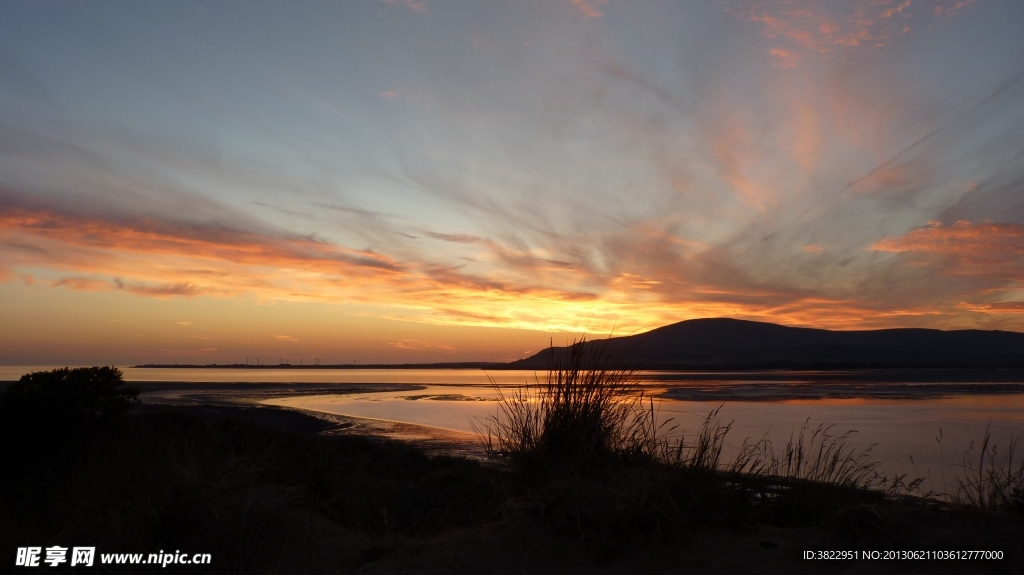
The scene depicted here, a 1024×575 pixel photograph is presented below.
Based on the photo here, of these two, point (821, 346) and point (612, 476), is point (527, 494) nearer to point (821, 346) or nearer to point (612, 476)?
point (612, 476)

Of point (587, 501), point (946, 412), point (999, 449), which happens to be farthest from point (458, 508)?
point (946, 412)

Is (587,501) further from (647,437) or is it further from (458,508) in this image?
(458,508)

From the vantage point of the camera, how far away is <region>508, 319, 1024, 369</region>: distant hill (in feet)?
449

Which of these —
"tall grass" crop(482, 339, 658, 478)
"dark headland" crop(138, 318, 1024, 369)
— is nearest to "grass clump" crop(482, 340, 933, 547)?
"tall grass" crop(482, 339, 658, 478)

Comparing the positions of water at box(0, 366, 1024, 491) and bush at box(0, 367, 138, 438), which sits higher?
bush at box(0, 367, 138, 438)

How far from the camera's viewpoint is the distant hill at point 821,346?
136875 mm

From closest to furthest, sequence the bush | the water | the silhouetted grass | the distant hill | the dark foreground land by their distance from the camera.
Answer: the dark foreground land → the silhouetted grass → the bush → the water → the distant hill

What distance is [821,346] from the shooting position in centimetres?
15012

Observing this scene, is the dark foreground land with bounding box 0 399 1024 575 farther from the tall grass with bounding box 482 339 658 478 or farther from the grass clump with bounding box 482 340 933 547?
the tall grass with bounding box 482 339 658 478

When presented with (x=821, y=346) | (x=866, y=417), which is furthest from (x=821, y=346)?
(x=866, y=417)

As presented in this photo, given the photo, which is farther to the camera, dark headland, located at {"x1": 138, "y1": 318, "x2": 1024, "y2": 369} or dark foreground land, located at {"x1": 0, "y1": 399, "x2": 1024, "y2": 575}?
dark headland, located at {"x1": 138, "y1": 318, "x2": 1024, "y2": 369}

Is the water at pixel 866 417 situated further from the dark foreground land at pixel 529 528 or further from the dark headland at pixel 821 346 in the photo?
the dark headland at pixel 821 346

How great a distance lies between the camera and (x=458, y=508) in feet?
31.7

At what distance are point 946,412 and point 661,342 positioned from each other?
137 metres
